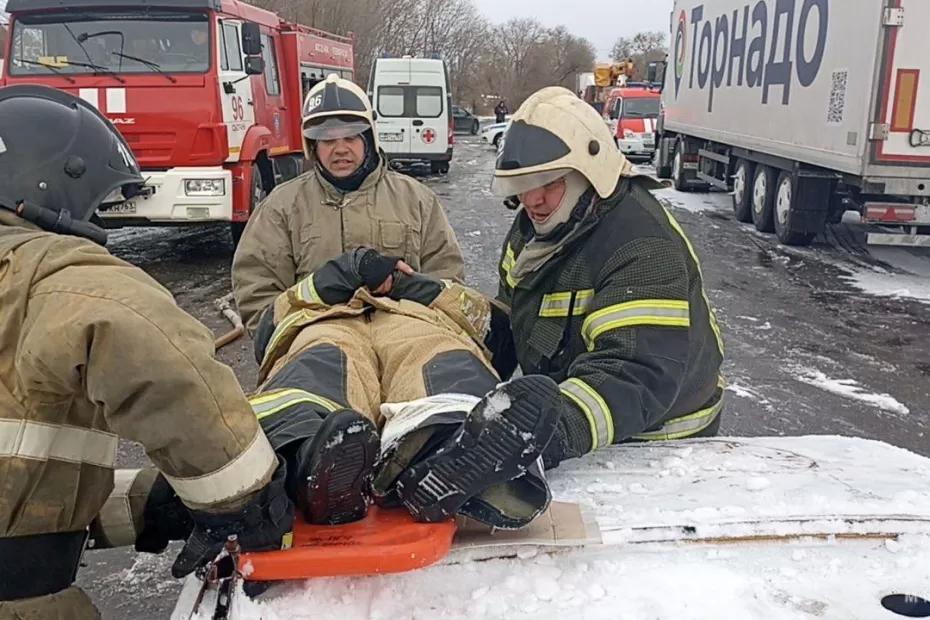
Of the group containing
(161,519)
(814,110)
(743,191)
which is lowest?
(161,519)

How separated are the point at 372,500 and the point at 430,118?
17805 mm

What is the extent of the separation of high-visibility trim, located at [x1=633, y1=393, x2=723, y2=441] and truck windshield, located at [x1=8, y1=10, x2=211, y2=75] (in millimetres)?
7092

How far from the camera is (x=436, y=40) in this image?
191ft

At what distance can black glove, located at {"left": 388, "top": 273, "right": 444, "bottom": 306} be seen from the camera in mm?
3393

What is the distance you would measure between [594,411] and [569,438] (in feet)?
0.37

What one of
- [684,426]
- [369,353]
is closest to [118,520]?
[369,353]

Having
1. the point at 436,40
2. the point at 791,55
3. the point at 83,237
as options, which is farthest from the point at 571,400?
the point at 436,40

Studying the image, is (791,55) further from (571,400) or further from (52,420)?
(52,420)

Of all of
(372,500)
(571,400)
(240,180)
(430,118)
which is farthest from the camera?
(430,118)

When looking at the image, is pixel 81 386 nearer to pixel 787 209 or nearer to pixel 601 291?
pixel 601 291

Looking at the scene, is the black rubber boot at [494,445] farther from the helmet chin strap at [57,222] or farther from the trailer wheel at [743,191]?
the trailer wheel at [743,191]

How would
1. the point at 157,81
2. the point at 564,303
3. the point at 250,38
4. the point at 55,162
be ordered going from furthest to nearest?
the point at 250,38 → the point at 157,81 → the point at 564,303 → the point at 55,162

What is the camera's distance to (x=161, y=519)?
8.19ft

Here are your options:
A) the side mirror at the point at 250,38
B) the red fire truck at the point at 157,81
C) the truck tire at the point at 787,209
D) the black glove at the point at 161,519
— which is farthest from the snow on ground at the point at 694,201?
the black glove at the point at 161,519
